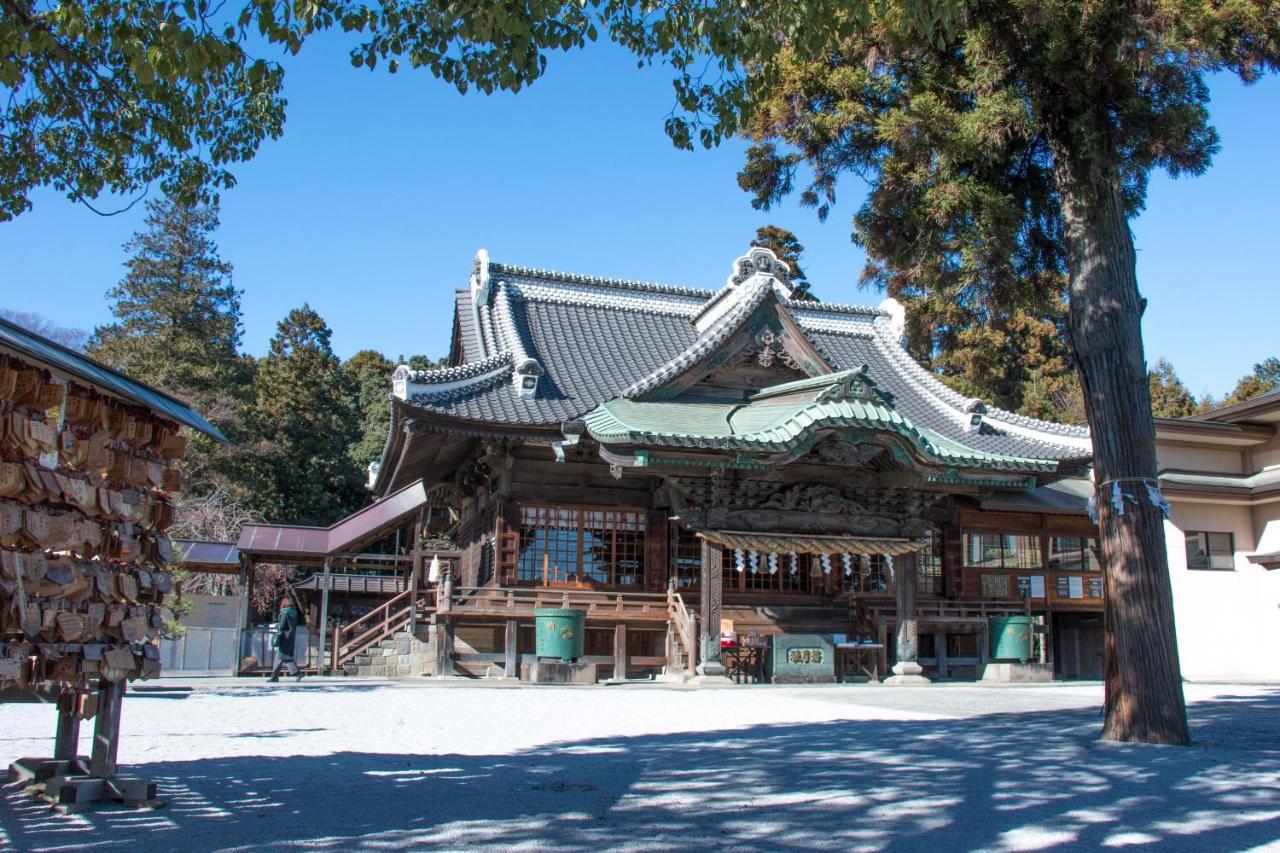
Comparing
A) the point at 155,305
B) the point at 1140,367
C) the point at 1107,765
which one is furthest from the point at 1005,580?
the point at 155,305

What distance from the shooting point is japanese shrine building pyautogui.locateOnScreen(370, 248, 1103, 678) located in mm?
17797

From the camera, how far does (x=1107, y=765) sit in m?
7.18

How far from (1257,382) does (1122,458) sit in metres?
40.1

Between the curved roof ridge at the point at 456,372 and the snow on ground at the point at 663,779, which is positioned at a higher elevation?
the curved roof ridge at the point at 456,372

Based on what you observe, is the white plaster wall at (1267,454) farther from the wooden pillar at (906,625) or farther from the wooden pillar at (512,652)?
the wooden pillar at (512,652)

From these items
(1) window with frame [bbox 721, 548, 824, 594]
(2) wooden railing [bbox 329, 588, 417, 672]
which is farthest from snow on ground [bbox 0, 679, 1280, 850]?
(2) wooden railing [bbox 329, 588, 417, 672]

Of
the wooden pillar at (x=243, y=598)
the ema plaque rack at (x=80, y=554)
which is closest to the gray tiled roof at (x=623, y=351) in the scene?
the wooden pillar at (x=243, y=598)

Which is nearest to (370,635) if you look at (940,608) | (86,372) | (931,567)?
(940,608)

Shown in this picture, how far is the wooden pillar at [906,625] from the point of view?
58.6ft

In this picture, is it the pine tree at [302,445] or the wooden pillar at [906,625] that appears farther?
the pine tree at [302,445]

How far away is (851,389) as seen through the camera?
17.6 metres

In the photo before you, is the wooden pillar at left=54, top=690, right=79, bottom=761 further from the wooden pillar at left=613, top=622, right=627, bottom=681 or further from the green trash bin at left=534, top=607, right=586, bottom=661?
the wooden pillar at left=613, top=622, right=627, bottom=681

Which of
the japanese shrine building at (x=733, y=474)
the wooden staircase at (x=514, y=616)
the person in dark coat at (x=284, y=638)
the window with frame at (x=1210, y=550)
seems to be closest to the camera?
the person in dark coat at (x=284, y=638)

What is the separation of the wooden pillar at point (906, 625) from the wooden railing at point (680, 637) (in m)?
3.42
